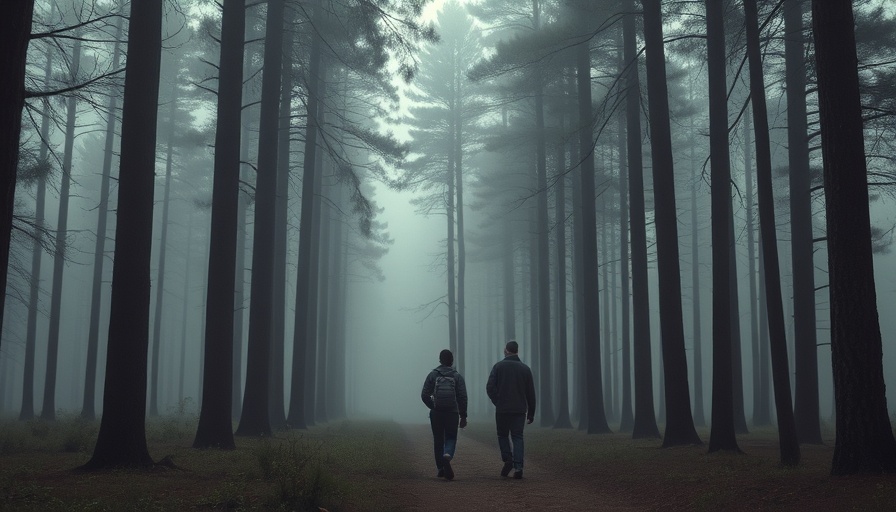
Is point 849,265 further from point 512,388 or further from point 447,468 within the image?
point 447,468

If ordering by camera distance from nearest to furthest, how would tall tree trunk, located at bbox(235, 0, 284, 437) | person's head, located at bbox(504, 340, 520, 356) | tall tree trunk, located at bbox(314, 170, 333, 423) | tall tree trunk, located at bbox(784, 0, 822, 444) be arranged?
person's head, located at bbox(504, 340, 520, 356), tall tree trunk, located at bbox(784, 0, 822, 444), tall tree trunk, located at bbox(235, 0, 284, 437), tall tree trunk, located at bbox(314, 170, 333, 423)

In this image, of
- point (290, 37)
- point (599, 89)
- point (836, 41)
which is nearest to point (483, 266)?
point (599, 89)

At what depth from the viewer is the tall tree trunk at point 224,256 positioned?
14.1m

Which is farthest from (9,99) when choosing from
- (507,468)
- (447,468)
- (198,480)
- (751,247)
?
(751,247)

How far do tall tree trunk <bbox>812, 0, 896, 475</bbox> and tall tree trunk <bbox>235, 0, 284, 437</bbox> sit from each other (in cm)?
1241

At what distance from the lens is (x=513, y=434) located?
11.8 m

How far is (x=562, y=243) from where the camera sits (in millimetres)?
27891

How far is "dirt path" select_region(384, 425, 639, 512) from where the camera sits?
28.5 ft

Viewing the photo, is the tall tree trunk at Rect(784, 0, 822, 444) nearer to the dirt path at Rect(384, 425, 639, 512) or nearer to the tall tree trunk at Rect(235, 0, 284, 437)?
the dirt path at Rect(384, 425, 639, 512)

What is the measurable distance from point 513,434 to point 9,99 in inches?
326

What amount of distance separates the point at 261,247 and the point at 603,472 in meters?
10.0

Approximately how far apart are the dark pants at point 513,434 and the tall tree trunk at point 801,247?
7.51 meters

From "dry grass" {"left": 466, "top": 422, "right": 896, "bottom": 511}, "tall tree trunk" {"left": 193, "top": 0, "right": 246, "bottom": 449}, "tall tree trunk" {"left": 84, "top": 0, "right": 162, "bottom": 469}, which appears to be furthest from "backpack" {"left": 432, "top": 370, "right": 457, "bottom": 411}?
"tall tree trunk" {"left": 193, "top": 0, "right": 246, "bottom": 449}

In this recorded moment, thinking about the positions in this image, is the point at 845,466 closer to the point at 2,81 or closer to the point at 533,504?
the point at 533,504
